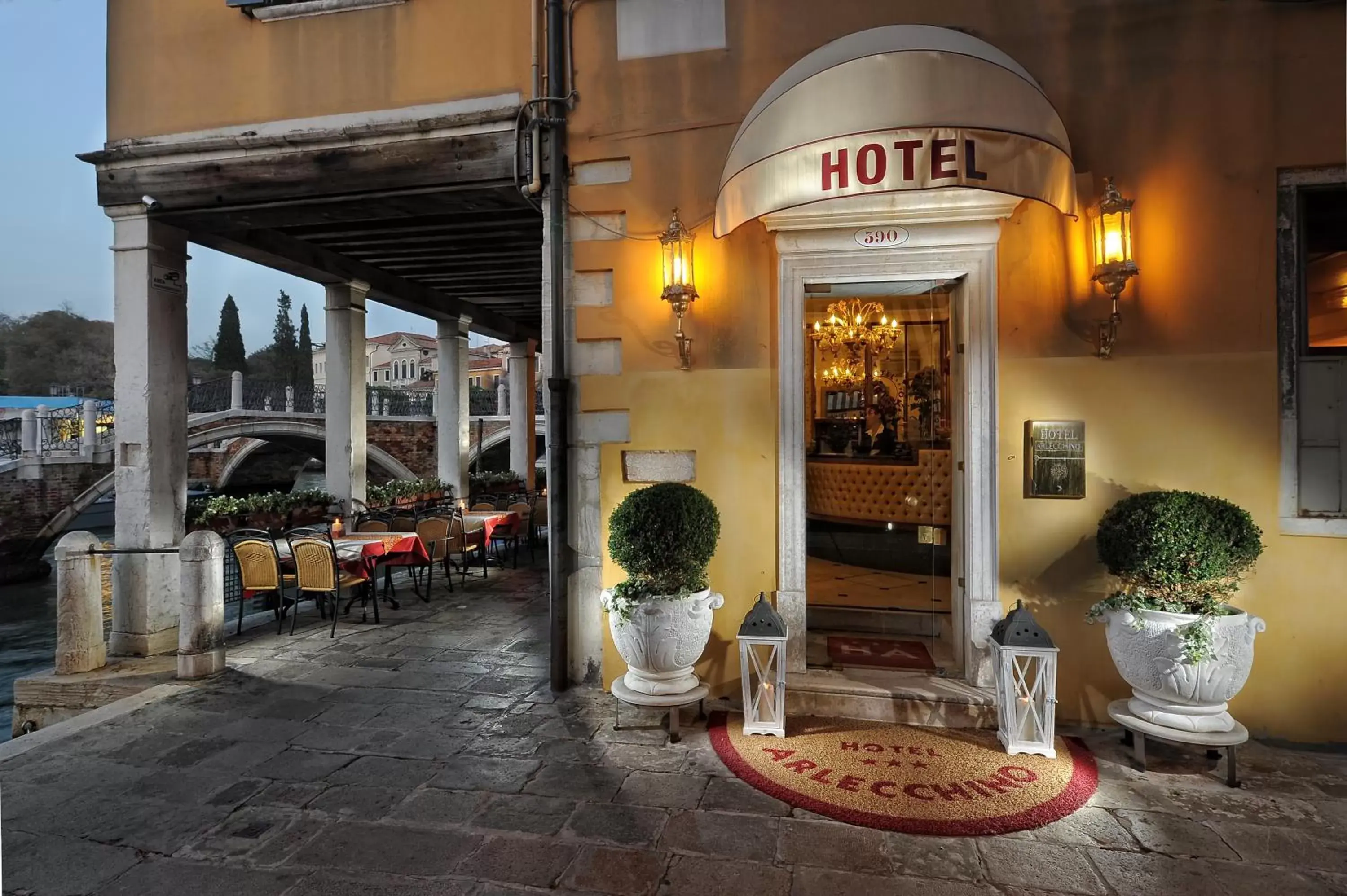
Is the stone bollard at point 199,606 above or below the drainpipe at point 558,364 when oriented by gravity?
below

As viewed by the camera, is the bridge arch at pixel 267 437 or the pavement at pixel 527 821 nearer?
the pavement at pixel 527 821

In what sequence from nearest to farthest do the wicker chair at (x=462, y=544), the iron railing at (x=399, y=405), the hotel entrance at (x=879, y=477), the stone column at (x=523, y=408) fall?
the hotel entrance at (x=879, y=477), the wicker chair at (x=462, y=544), the stone column at (x=523, y=408), the iron railing at (x=399, y=405)

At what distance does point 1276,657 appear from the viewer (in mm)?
3854

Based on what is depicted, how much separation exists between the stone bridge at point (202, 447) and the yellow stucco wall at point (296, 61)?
2.77 metres

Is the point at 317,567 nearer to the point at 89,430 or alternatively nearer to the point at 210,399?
the point at 89,430

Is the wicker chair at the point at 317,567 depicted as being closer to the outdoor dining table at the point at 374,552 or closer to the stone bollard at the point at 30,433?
the outdoor dining table at the point at 374,552

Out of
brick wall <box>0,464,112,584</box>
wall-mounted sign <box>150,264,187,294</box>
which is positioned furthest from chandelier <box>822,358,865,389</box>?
brick wall <box>0,464,112,584</box>

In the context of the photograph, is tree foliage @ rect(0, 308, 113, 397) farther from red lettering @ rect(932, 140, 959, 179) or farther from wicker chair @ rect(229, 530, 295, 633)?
red lettering @ rect(932, 140, 959, 179)

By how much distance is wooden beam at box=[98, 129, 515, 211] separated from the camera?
4.98 m

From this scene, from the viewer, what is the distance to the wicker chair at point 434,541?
25.1ft

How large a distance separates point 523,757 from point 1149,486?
158 inches

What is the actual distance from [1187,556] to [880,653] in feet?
6.51

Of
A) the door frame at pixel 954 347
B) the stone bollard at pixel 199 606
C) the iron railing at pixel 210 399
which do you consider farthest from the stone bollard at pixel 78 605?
the iron railing at pixel 210 399

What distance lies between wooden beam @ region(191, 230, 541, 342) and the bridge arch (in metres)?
7.42
